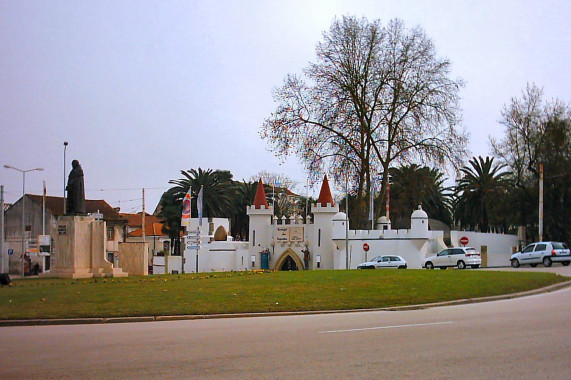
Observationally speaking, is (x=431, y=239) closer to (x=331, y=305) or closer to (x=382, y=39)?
(x=382, y=39)

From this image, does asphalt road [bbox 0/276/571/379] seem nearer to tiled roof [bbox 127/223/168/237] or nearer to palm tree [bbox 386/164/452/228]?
palm tree [bbox 386/164/452/228]

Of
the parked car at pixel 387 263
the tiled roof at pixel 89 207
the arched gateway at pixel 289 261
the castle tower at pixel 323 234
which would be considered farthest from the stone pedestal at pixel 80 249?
the tiled roof at pixel 89 207

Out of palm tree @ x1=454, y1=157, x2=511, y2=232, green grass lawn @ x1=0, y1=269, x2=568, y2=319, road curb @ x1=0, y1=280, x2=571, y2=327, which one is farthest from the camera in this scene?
palm tree @ x1=454, y1=157, x2=511, y2=232

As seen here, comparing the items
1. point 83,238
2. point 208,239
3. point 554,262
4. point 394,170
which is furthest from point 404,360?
point 394,170

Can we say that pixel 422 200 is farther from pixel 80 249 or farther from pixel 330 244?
pixel 80 249

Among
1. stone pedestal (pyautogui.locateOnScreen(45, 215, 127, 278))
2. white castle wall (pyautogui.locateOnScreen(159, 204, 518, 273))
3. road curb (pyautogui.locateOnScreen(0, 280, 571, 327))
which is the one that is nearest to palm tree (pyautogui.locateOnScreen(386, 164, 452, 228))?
white castle wall (pyautogui.locateOnScreen(159, 204, 518, 273))

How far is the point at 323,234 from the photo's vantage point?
55.4 metres

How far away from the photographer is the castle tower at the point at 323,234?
54969mm

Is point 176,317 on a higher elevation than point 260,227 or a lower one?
lower

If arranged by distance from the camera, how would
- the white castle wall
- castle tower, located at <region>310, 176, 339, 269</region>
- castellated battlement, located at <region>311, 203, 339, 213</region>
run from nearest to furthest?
the white castle wall, castle tower, located at <region>310, 176, 339, 269</region>, castellated battlement, located at <region>311, 203, 339, 213</region>

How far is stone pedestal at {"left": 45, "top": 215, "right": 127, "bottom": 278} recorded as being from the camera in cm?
3231

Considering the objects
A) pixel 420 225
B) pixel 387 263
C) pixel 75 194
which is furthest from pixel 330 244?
pixel 75 194

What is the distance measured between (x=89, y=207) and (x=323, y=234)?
1539 inches

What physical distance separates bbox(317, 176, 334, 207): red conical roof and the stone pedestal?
25.3 m
